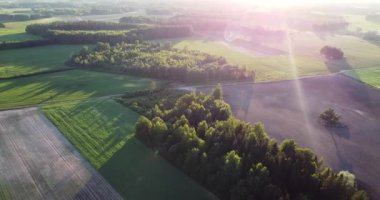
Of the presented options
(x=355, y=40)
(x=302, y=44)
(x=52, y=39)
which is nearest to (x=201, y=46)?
(x=302, y=44)

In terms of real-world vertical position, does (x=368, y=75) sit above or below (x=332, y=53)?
below

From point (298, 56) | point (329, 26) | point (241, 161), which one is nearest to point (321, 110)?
point (241, 161)

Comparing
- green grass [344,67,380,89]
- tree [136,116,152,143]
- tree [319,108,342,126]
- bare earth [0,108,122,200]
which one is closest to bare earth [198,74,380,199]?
tree [319,108,342,126]

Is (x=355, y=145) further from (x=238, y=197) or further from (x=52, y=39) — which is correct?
(x=52, y=39)

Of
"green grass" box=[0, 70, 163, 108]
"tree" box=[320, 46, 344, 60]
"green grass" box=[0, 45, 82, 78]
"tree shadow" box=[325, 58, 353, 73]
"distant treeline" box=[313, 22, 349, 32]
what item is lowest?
"green grass" box=[0, 45, 82, 78]

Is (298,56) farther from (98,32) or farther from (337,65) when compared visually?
(98,32)

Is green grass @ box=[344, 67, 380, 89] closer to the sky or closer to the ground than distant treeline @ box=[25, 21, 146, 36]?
closer to the sky

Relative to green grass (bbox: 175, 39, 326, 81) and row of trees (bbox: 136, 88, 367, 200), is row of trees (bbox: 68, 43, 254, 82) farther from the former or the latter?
row of trees (bbox: 136, 88, 367, 200)
